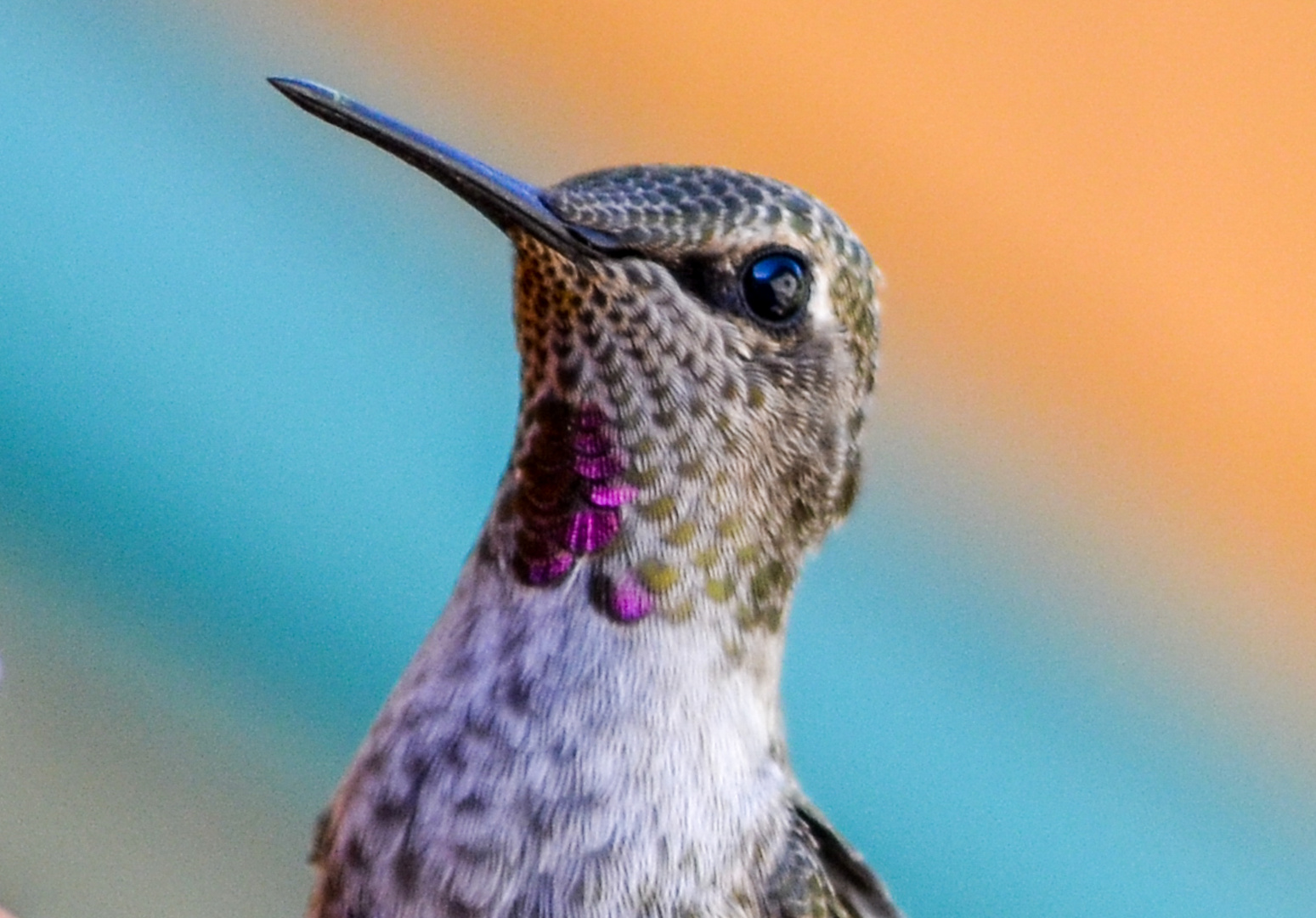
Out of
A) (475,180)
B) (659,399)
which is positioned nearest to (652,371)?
(659,399)

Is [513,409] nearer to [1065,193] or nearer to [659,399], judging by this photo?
[659,399]

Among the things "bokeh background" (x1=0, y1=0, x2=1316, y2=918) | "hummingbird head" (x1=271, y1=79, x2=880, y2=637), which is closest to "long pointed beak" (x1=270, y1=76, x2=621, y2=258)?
"hummingbird head" (x1=271, y1=79, x2=880, y2=637)

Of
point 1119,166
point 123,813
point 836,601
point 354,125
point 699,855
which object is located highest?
point 1119,166

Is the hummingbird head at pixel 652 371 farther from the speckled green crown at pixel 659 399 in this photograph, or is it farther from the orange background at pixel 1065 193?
the orange background at pixel 1065 193

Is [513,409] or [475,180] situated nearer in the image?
[475,180]

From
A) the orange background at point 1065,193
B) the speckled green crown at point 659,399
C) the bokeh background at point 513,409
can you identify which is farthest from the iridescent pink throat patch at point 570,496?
the orange background at point 1065,193

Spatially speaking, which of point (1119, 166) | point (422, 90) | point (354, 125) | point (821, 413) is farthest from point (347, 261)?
point (1119, 166)

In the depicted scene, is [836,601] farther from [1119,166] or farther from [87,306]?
[87,306]

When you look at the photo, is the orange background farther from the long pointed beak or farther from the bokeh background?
the long pointed beak
